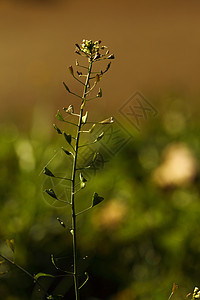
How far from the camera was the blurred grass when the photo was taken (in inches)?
60.7

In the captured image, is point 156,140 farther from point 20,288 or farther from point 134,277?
point 20,288

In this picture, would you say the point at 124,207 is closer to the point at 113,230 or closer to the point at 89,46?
the point at 113,230

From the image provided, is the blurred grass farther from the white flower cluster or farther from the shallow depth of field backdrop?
the white flower cluster

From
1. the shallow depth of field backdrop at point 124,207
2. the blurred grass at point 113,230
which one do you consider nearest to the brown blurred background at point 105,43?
the shallow depth of field backdrop at point 124,207

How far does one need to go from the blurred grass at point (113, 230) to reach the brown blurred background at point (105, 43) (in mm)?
1326

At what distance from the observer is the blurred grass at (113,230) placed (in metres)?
1.54

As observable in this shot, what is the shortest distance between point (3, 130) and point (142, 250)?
4.76 ft

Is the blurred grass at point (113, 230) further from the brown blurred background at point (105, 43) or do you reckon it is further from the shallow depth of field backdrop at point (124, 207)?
the brown blurred background at point (105, 43)

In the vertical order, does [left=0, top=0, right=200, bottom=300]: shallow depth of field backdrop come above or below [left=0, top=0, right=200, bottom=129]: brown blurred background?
below

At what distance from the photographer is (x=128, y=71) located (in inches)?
206

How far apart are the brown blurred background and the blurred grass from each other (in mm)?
1326

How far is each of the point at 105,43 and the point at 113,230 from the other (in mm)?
4151

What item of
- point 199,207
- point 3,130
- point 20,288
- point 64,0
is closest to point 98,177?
point 199,207

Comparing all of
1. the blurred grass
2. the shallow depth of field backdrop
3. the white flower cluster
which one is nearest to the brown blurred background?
the shallow depth of field backdrop
